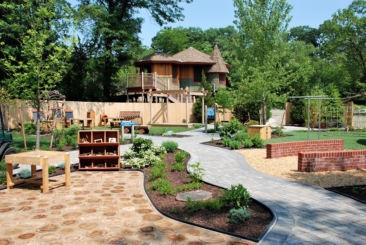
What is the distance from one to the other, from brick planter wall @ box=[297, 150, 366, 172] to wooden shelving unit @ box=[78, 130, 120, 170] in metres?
5.01

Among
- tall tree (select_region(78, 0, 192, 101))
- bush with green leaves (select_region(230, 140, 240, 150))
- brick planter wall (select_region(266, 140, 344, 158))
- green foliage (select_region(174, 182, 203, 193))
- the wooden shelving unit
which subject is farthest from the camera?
tall tree (select_region(78, 0, 192, 101))

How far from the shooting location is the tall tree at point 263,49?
17.0m

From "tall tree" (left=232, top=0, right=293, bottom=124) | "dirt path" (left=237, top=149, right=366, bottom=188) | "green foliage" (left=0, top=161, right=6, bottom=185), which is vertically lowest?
"dirt path" (left=237, top=149, right=366, bottom=188)

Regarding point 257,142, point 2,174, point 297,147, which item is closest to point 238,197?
point 2,174

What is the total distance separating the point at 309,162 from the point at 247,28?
12.5m

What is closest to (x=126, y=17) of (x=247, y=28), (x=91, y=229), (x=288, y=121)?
(x=247, y=28)

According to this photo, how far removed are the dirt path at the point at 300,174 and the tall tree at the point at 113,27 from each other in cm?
2002

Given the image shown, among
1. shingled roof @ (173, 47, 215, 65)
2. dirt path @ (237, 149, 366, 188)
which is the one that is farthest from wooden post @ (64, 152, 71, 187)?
shingled roof @ (173, 47, 215, 65)

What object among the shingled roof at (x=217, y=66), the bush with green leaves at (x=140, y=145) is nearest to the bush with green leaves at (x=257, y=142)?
the bush with green leaves at (x=140, y=145)

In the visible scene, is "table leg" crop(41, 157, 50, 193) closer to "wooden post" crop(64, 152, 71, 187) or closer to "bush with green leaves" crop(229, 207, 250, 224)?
"wooden post" crop(64, 152, 71, 187)

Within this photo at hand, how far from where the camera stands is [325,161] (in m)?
8.20

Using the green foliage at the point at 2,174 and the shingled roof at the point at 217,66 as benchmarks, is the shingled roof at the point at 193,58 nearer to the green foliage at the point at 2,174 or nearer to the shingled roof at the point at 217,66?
the shingled roof at the point at 217,66

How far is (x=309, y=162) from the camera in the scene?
8148mm

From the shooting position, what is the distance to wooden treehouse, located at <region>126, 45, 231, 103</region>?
28.5m
